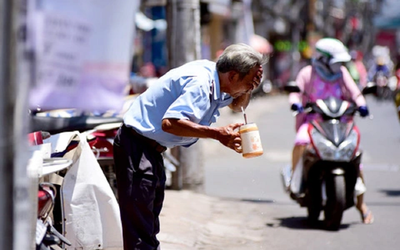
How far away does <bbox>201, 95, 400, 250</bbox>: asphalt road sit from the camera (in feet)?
25.0

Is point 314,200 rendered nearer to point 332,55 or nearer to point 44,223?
point 332,55

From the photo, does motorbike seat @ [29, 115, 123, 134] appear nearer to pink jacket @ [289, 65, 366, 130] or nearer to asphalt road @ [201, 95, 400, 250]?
asphalt road @ [201, 95, 400, 250]

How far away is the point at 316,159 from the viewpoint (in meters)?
8.09

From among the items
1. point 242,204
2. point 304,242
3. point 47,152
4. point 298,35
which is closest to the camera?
point 47,152

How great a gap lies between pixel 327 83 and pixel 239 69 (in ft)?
12.3

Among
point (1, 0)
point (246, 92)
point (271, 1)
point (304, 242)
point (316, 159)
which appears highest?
point (271, 1)

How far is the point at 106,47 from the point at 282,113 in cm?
2464

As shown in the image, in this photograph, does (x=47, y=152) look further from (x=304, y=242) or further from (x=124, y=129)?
(x=304, y=242)

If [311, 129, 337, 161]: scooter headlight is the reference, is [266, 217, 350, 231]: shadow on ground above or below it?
below

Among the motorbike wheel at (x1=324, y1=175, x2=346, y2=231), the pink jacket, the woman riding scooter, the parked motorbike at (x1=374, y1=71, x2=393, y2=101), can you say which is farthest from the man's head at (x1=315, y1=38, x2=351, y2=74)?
the parked motorbike at (x1=374, y1=71, x2=393, y2=101)

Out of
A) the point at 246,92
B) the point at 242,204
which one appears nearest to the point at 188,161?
the point at 242,204

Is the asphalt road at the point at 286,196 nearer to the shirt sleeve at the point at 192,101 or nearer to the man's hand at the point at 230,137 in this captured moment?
the man's hand at the point at 230,137

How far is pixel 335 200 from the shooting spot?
793cm

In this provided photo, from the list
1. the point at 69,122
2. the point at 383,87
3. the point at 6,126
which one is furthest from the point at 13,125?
the point at 383,87
